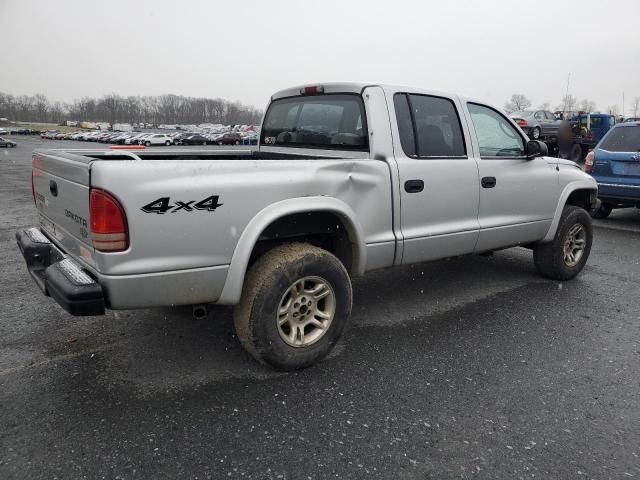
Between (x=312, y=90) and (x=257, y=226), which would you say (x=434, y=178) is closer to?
(x=312, y=90)

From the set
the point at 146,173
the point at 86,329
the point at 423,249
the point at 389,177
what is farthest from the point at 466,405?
the point at 86,329

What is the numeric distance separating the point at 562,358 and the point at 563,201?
212 cm

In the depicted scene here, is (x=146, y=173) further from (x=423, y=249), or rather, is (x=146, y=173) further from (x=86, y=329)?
(x=423, y=249)

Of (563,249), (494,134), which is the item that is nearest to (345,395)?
(494,134)

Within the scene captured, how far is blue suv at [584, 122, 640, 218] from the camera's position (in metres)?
7.73

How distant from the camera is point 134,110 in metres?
140

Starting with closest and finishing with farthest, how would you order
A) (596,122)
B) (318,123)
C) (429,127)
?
(429,127) → (318,123) → (596,122)

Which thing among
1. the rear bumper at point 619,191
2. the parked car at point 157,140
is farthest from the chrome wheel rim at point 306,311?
the parked car at point 157,140

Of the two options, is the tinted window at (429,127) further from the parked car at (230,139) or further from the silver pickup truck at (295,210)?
the parked car at (230,139)

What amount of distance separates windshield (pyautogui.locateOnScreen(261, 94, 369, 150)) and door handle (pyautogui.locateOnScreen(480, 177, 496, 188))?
1211 mm

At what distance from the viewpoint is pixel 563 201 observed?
16.4ft

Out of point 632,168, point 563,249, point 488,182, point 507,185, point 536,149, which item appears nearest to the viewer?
point 488,182

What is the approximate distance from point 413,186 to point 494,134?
53.6 inches

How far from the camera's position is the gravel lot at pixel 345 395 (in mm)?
2332
